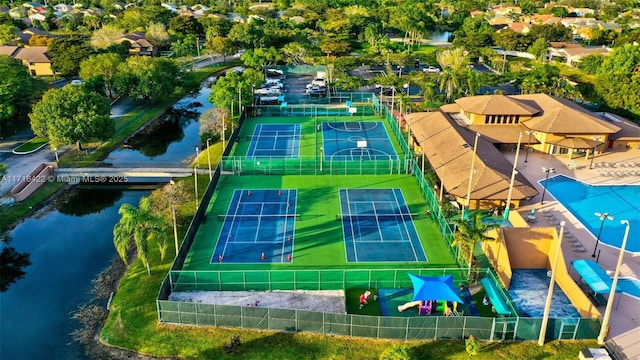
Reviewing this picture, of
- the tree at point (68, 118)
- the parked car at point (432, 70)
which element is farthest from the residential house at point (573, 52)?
the tree at point (68, 118)

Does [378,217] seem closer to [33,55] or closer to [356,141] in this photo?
[356,141]

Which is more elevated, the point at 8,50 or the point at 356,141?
the point at 8,50

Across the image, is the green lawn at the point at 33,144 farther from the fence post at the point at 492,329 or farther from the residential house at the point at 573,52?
the residential house at the point at 573,52

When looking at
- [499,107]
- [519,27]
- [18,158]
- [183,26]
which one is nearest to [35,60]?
[18,158]

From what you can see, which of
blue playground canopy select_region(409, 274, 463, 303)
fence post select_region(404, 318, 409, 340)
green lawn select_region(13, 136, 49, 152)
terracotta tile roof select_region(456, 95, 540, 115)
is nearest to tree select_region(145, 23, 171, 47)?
green lawn select_region(13, 136, 49, 152)

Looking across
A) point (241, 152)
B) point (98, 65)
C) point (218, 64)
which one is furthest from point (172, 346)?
point (218, 64)

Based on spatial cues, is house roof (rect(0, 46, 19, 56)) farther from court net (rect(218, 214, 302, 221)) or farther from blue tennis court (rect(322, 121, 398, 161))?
court net (rect(218, 214, 302, 221))

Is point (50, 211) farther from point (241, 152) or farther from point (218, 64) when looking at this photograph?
point (218, 64)
